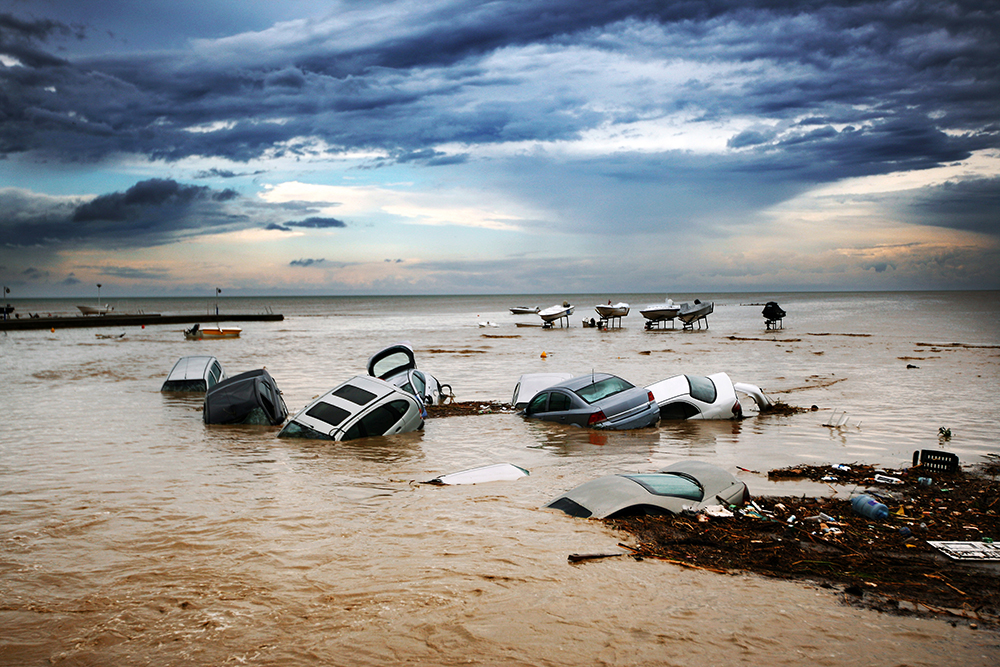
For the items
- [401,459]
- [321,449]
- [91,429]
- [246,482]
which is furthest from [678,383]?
[91,429]

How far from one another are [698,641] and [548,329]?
200 feet

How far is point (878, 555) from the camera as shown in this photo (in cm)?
707

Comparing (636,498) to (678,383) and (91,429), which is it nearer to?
(678,383)

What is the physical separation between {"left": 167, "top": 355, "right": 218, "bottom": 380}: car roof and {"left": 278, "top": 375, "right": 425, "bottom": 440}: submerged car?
10.5 meters

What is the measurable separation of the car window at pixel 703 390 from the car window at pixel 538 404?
13.5 ft

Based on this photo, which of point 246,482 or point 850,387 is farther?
point 850,387

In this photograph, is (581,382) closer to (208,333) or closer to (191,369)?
(191,369)

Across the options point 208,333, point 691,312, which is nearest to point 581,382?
point 691,312

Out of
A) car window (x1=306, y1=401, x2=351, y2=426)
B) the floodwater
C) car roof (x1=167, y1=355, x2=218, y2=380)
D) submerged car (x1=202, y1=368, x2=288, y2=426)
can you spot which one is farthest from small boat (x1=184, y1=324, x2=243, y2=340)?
car window (x1=306, y1=401, x2=351, y2=426)

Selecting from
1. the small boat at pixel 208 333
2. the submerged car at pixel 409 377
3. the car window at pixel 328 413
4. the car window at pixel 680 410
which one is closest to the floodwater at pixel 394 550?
the car window at pixel 328 413

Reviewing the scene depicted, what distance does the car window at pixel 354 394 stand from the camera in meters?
15.0

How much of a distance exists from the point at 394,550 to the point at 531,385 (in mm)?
11689

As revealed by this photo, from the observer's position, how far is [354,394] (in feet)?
49.7

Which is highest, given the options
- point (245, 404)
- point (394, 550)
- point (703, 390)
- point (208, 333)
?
point (208, 333)
